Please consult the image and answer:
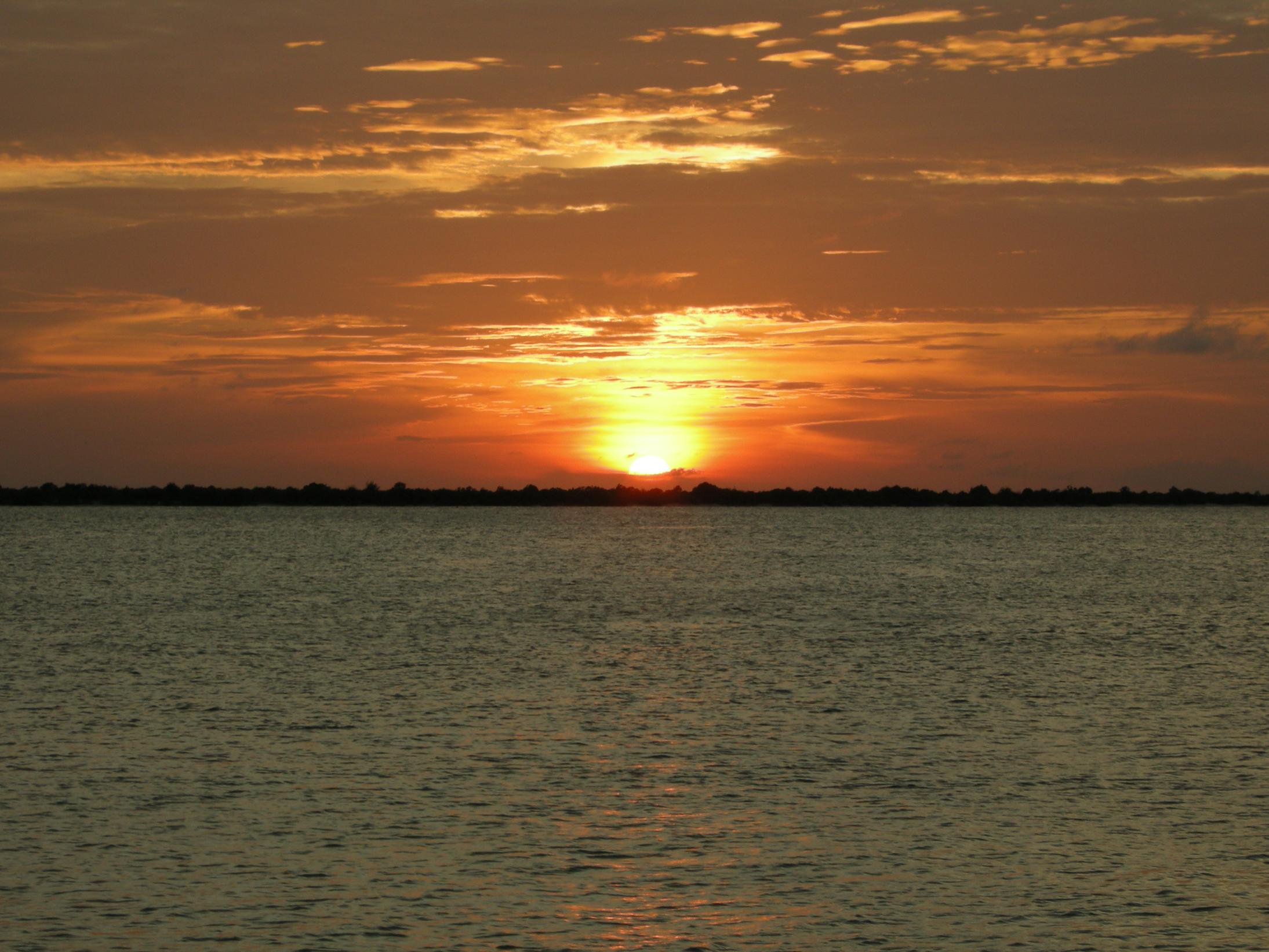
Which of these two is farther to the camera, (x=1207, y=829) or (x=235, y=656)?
(x=235, y=656)

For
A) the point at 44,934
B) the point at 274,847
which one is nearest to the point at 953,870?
the point at 274,847

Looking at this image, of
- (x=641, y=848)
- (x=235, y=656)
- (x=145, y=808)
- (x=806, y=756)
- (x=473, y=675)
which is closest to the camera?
(x=641, y=848)

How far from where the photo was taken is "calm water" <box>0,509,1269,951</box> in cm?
1923

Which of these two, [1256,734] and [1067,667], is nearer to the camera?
[1256,734]

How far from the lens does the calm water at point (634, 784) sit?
63.1ft

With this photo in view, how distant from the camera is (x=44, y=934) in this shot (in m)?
18.3

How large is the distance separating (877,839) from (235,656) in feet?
113

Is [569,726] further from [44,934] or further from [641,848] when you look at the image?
[44,934]

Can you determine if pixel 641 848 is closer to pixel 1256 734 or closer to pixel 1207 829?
pixel 1207 829

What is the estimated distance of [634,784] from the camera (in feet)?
90.9

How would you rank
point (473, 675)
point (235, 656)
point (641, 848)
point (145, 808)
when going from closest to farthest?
1. point (641, 848)
2. point (145, 808)
3. point (473, 675)
4. point (235, 656)

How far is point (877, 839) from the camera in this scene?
23344mm

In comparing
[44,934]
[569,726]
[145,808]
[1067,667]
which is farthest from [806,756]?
[1067,667]

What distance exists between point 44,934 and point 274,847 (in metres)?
5.01
